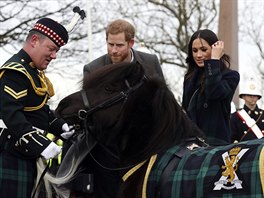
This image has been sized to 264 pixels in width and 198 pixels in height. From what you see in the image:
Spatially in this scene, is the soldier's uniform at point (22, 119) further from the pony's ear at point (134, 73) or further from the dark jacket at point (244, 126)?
the dark jacket at point (244, 126)

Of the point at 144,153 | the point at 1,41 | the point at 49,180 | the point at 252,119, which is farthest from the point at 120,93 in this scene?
the point at 1,41

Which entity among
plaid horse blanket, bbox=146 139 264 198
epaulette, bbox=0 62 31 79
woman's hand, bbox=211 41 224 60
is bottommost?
plaid horse blanket, bbox=146 139 264 198

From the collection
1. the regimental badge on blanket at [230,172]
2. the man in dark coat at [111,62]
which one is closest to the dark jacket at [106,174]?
the man in dark coat at [111,62]

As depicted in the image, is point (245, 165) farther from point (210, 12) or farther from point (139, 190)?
point (210, 12)

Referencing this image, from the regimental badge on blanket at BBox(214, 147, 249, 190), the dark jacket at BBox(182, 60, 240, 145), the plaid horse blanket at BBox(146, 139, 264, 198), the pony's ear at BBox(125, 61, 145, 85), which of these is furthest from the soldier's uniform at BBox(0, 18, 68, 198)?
the regimental badge on blanket at BBox(214, 147, 249, 190)

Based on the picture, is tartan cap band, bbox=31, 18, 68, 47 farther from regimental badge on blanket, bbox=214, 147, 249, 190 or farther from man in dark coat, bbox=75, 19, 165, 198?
regimental badge on blanket, bbox=214, 147, 249, 190

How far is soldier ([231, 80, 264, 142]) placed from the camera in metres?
9.11

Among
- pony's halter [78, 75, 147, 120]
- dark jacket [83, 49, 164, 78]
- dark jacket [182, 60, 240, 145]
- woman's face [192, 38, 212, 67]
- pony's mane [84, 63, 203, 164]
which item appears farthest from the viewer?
woman's face [192, 38, 212, 67]

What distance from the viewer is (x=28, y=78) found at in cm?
446

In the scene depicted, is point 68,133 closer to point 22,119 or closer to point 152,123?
point 22,119

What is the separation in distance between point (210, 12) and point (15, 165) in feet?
62.5

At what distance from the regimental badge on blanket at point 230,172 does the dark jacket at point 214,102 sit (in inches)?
47.3

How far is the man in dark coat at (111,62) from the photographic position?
14.0 ft

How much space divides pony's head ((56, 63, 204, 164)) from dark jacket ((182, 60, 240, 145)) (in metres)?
0.71
